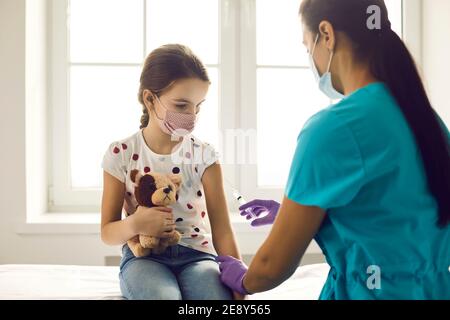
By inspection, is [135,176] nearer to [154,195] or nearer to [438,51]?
[154,195]

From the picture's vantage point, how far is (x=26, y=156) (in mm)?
1622

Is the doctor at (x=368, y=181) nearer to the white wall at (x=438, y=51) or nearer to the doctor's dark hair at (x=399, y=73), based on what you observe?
the doctor's dark hair at (x=399, y=73)

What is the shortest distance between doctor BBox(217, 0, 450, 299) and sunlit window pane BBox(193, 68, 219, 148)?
37.5 inches

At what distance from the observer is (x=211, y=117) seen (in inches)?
71.2

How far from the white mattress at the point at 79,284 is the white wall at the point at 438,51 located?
742 millimetres

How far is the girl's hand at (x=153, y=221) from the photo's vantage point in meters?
1.05

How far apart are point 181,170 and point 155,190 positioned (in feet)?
0.36

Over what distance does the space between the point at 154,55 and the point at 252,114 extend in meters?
0.71

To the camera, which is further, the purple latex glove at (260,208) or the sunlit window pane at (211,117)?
the sunlit window pane at (211,117)

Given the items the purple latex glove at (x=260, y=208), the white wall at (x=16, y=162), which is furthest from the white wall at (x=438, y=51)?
the white wall at (x=16, y=162)

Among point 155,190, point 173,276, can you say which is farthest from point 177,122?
point 173,276

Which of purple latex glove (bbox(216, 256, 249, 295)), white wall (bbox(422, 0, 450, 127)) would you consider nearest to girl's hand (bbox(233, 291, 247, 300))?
purple latex glove (bbox(216, 256, 249, 295))

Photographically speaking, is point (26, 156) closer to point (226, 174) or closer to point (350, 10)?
point (226, 174)

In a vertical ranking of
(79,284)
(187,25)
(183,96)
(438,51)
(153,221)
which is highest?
(187,25)
